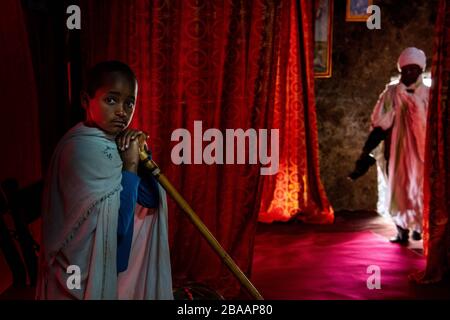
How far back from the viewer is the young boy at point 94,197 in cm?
143

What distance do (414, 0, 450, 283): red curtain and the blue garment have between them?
7.14 ft

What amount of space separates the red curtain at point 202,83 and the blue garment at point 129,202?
111cm

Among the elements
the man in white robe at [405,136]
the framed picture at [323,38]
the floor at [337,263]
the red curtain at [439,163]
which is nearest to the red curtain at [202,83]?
the floor at [337,263]

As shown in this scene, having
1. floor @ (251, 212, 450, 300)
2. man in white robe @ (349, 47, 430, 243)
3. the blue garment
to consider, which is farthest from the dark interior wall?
the blue garment

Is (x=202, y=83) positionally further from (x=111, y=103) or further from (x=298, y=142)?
(x=298, y=142)

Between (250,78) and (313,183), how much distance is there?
9.50ft

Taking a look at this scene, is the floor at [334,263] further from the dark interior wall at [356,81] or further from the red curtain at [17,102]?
the red curtain at [17,102]

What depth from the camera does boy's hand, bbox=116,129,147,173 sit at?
4.97ft

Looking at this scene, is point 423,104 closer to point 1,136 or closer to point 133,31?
point 133,31

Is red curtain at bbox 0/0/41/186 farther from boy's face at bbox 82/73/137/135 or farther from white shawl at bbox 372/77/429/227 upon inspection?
white shawl at bbox 372/77/429/227

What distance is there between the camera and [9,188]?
7.11 feet

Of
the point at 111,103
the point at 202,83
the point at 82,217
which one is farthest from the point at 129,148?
the point at 202,83

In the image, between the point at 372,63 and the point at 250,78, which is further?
the point at 372,63
